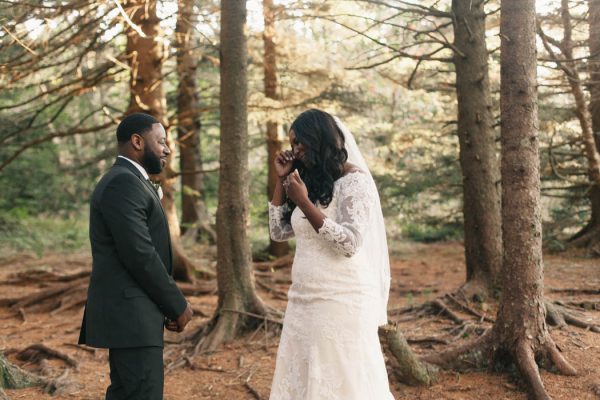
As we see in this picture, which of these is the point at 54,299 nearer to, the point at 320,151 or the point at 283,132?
the point at 283,132

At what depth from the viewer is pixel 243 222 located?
7734 mm

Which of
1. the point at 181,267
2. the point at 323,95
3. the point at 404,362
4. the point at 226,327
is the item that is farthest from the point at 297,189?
the point at 323,95

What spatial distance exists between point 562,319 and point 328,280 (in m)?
4.34

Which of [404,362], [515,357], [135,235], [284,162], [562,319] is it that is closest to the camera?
[135,235]

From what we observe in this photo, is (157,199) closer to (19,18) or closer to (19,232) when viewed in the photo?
(19,18)

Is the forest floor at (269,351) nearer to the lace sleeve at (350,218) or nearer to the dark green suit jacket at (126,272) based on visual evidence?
the lace sleeve at (350,218)

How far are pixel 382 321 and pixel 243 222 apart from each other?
3.93 meters

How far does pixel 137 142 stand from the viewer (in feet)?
12.0

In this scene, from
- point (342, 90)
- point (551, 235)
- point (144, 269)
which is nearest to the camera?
point (144, 269)

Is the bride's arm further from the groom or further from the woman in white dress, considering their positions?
the groom

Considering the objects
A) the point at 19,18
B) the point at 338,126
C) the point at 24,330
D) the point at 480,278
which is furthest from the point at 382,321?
the point at 24,330

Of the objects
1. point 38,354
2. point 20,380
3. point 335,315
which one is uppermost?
point 335,315

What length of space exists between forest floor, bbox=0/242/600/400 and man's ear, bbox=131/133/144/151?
315 centimetres

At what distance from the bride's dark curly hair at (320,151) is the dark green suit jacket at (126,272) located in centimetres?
97
